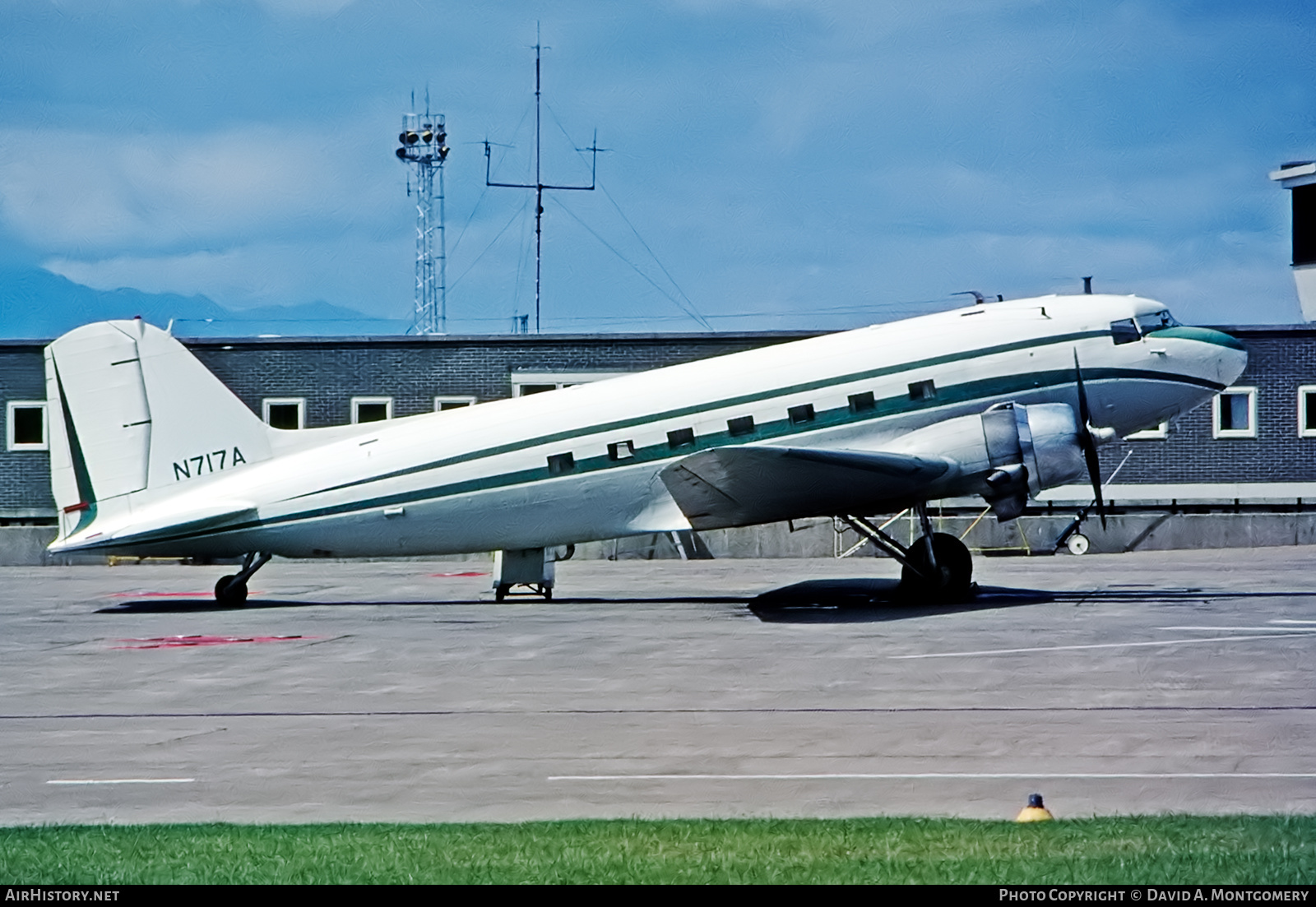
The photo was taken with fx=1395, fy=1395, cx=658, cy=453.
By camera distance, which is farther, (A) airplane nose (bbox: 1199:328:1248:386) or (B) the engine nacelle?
(A) airplane nose (bbox: 1199:328:1248:386)

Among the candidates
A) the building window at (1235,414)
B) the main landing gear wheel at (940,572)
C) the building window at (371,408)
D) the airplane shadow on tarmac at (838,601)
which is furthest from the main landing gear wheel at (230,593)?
the building window at (1235,414)

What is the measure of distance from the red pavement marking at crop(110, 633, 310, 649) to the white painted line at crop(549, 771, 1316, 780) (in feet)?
38.6

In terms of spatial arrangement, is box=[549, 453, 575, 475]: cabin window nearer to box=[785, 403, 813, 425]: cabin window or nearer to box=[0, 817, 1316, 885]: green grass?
box=[785, 403, 813, 425]: cabin window

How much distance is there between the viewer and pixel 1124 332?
83.1 feet

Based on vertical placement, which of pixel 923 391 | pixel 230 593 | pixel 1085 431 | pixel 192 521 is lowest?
pixel 230 593

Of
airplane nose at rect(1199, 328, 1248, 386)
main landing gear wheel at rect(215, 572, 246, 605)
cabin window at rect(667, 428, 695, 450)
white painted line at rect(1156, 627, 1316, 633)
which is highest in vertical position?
airplane nose at rect(1199, 328, 1248, 386)

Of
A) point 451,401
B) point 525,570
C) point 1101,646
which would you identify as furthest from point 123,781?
point 451,401

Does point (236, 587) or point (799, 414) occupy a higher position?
point (799, 414)

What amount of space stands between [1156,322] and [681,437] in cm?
898

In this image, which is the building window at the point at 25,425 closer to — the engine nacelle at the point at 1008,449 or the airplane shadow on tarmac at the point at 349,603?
the airplane shadow on tarmac at the point at 349,603

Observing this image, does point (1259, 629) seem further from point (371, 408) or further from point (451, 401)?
point (371, 408)

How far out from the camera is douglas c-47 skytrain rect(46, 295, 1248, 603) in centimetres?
2505

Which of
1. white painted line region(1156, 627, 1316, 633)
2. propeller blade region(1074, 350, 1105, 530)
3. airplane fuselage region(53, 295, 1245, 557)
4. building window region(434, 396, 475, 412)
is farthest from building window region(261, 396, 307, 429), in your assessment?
white painted line region(1156, 627, 1316, 633)

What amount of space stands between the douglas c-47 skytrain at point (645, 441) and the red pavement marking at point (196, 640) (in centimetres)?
413
